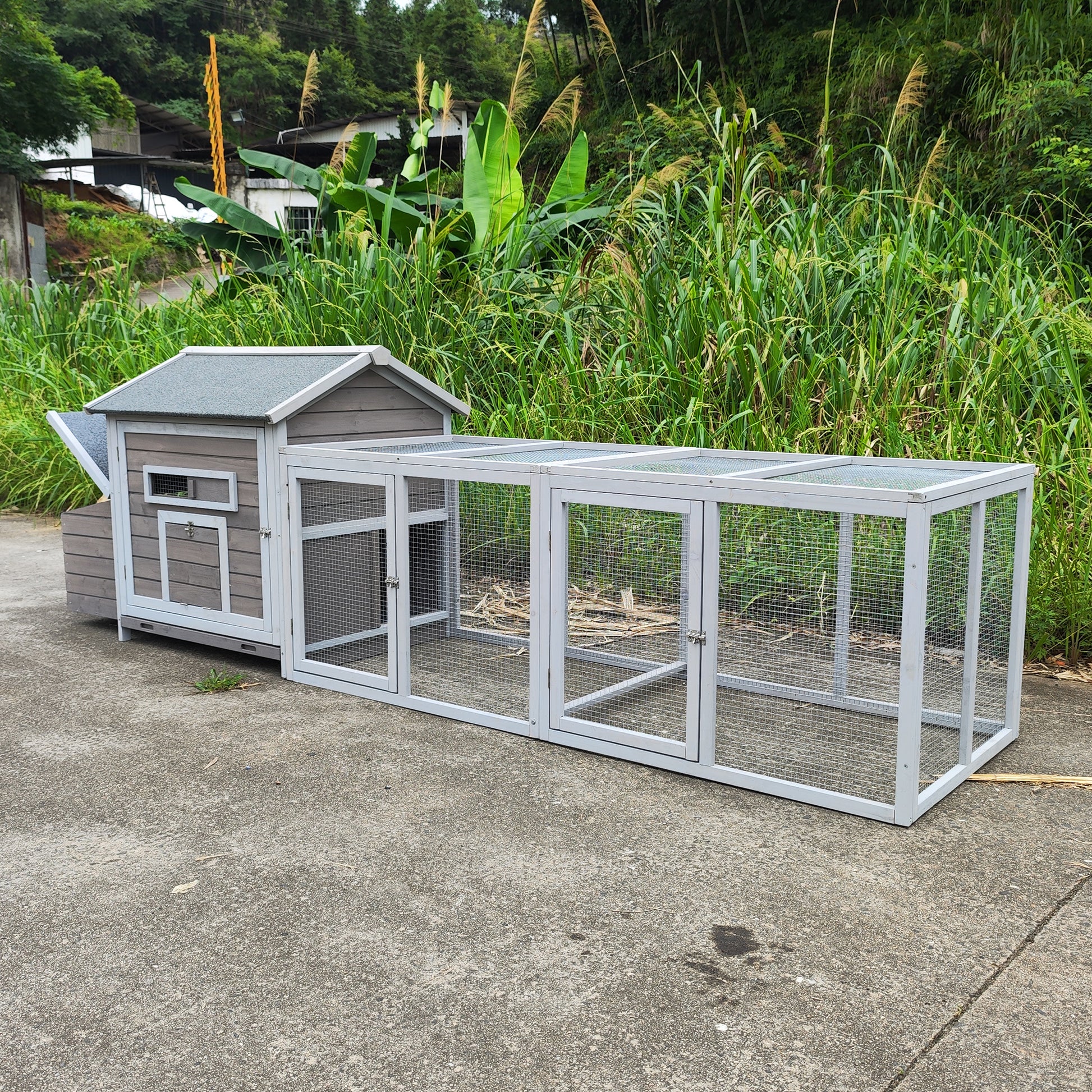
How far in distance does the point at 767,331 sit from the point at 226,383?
2471 millimetres

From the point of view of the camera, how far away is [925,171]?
19.2 ft

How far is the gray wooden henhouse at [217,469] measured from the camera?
14.5 feet

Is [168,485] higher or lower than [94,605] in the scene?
higher

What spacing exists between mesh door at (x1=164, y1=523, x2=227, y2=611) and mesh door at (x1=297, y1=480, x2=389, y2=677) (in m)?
0.47

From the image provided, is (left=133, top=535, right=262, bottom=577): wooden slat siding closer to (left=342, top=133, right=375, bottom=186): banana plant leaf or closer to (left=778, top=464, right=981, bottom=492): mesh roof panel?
(left=778, top=464, right=981, bottom=492): mesh roof panel

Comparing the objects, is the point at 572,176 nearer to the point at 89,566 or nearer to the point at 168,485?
the point at 168,485

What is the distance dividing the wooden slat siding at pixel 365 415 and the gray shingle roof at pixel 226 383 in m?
0.12

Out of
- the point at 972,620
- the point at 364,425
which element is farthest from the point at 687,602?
the point at 364,425

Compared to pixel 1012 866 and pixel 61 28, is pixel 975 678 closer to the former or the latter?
pixel 1012 866

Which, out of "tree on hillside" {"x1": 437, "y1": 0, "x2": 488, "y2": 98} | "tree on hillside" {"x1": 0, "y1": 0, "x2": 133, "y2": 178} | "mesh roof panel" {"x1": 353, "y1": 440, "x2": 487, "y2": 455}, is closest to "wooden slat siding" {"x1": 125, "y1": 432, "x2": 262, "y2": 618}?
"mesh roof panel" {"x1": 353, "y1": 440, "x2": 487, "y2": 455}

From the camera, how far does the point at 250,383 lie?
4.62 metres

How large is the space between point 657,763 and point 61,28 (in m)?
43.3

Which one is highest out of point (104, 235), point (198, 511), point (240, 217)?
point (104, 235)

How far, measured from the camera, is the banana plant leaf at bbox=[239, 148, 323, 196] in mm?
8445
